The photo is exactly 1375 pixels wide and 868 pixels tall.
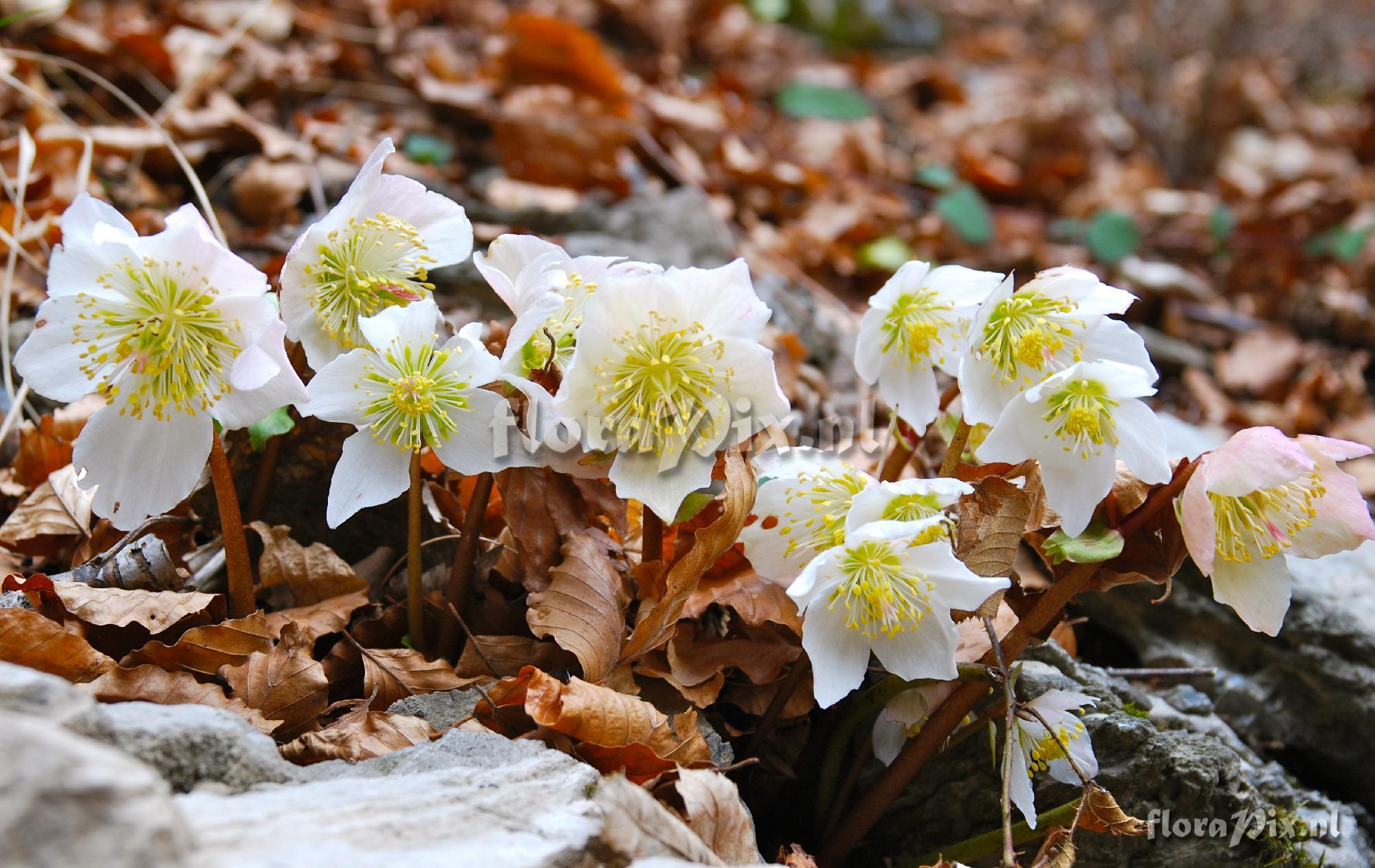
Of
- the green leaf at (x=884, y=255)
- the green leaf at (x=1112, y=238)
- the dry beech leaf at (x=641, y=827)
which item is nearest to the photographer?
the dry beech leaf at (x=641, y=827)

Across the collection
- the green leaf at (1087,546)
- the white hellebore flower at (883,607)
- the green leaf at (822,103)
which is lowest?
the white hellebore flower at (883,607)

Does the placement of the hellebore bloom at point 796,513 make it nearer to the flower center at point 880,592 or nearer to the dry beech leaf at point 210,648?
the flower center at point 880,592

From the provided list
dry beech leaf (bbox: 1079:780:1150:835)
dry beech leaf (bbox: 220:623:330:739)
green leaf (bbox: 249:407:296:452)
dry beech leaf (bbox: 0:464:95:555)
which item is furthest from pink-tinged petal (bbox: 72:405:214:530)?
dry beech leaf (bbox: 1079:780:1150:835)

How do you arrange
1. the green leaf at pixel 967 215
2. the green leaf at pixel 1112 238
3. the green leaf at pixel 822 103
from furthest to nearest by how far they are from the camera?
the green leaf at pixel 822 103
the green leaf at pixel 1112 238
the green leaf at pixel 967 215

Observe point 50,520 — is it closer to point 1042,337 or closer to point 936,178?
point 1042,337

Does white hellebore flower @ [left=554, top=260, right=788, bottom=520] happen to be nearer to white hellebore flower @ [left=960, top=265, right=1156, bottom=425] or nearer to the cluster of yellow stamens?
the cluster of yellow stamens

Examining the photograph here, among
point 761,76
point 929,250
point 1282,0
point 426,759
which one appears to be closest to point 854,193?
point 929,250

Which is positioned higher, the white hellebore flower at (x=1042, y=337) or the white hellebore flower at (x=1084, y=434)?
the white hellebore flower at (x=1042, y=337)

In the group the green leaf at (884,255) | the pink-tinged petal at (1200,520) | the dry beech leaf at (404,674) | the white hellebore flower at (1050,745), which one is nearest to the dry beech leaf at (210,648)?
the dry beech leaf at (404,674)
